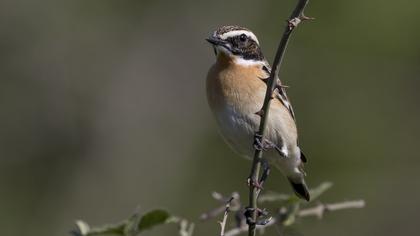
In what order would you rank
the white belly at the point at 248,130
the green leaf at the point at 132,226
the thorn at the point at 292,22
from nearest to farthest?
the thorn at the point at 292,22, the green leaf at the point at 132,226, the white belly at the point at 248,130

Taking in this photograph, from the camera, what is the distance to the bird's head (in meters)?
6.02

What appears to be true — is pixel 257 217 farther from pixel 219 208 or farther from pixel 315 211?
pixel 315 211

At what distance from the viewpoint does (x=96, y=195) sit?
502 inches

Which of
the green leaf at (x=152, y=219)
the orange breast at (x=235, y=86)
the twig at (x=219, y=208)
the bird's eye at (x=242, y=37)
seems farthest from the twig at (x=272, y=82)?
the bird's eye at (x=242, y=37)

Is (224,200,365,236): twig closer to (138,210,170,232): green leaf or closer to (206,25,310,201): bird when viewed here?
(138,210,170,232): green leaf

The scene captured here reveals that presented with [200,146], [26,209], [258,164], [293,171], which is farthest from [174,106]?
[258,164]

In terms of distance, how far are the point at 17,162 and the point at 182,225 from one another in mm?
9436

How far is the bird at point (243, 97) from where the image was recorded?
19.3 ft

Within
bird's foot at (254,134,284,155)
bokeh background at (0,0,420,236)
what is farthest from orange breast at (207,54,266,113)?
bokeh background at (0,0,420,236)

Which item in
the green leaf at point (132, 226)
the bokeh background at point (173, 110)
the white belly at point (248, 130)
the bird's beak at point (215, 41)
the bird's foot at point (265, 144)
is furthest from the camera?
the bokeh background at point (173, 110)

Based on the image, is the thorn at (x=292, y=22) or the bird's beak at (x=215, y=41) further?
the bird's beak at (x=215, y=41)

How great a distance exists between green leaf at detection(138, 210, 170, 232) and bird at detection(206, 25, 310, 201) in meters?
1.93

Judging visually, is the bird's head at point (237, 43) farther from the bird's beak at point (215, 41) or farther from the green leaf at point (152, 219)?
the green leaf at point (152, 219)

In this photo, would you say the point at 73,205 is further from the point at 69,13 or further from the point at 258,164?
the point at 258,164
